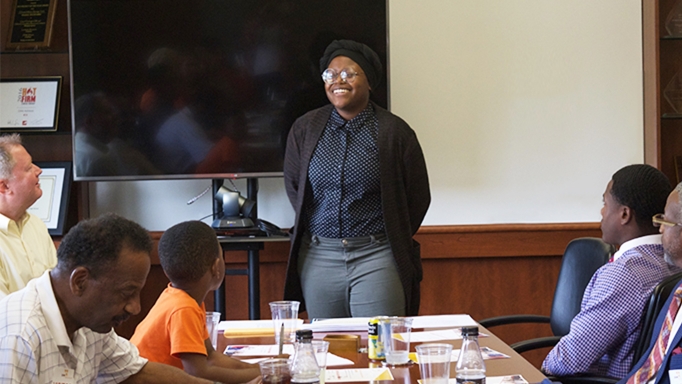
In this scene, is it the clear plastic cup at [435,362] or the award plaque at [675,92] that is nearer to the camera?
the clear plastic cup at [435,362]

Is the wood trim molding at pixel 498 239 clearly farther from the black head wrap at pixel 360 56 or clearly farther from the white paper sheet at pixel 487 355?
the white paper sheet at pixel 487 355

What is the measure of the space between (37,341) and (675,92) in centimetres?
351

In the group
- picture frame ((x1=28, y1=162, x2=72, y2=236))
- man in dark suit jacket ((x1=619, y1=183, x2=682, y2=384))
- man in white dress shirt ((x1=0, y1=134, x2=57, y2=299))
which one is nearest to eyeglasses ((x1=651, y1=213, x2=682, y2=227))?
man in dark suit jacket ((x1=619, y1=183, x2=682, y2=384))

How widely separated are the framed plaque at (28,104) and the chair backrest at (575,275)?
8.42ft

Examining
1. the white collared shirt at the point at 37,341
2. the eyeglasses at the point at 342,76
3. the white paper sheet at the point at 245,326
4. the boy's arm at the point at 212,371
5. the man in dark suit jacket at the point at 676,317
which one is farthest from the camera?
the eyeglasses at the point at 342,76

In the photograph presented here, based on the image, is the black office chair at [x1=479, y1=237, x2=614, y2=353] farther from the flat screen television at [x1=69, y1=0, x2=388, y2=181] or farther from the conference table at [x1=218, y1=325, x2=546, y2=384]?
the flat screen television at [x1=69, y1=0, x2=388, y2=181]

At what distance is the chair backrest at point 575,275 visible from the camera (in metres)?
2.79

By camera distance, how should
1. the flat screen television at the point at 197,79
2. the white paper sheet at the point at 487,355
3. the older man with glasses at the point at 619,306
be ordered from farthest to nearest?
the flat screen television at the point at 197,79
the older man with glasses at the point at 619,306
the white paper sheet at the point at 487,355

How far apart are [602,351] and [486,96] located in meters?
2.18

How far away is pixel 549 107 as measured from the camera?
409 cm

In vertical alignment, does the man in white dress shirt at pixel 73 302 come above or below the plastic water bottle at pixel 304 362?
above

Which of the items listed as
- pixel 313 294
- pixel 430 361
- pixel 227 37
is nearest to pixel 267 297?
pixel 313 294

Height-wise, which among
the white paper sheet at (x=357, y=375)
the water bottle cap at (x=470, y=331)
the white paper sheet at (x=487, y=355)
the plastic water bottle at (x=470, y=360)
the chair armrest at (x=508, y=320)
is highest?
the water bottle cap at (x=470, y=331)

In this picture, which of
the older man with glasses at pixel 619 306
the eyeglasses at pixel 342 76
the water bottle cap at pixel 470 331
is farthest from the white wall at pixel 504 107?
the water bottle cap at pixel 470 331
